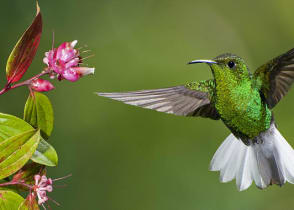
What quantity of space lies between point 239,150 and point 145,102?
2.34 ft

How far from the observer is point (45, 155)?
136 centimetres

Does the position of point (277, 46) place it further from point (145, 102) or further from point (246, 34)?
point (145, 102)

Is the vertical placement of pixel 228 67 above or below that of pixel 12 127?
above

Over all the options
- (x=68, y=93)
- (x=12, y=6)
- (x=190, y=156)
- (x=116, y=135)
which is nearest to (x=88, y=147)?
(x=116, y=135)

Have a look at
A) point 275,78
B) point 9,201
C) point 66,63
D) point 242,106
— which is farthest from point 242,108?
point 9,201

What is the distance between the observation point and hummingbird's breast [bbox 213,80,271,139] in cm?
223

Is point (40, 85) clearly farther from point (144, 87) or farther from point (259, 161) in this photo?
point (144, 87)

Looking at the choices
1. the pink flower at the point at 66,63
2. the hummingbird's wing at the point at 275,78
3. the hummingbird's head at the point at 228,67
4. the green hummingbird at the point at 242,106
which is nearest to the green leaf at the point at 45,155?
the pink flower at the point at 66,63

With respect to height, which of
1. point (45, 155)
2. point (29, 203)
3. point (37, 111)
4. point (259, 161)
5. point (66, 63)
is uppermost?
point (66, 63)

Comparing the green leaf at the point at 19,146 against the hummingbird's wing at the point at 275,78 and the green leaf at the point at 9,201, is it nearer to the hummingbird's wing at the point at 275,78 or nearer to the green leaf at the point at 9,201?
the green leaf at the point at 9,201

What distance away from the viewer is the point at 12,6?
4527 millimetres

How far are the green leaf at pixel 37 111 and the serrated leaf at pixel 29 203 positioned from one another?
0.21 meters

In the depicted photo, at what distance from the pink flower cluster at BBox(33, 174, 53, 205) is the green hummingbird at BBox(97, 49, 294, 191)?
0.64 meters

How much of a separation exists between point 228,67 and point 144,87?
2.23 metres
